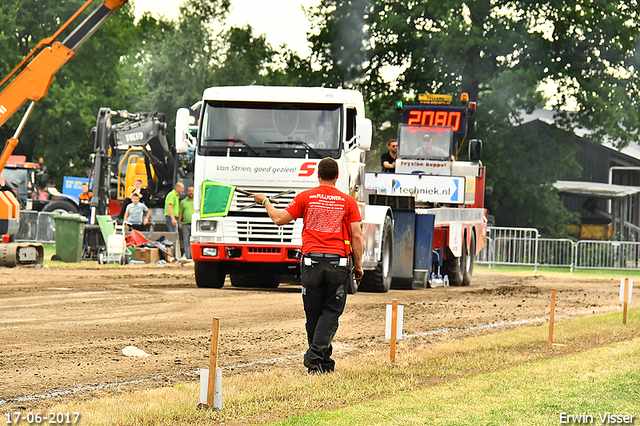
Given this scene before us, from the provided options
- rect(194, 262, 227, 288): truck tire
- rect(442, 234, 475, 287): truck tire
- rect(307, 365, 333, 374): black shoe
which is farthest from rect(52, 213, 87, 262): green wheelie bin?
rect(307, 365, 333, 374): black shoe

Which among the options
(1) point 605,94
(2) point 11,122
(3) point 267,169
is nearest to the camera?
(3) point 267,169

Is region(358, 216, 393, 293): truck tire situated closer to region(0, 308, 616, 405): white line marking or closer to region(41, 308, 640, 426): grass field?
region(0, 308, 616, 405): white line marking

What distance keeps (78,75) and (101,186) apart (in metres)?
31.3

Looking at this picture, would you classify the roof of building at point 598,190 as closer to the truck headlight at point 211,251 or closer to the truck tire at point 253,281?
the truck tire at point 253,281

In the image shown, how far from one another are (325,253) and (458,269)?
14.0 meters

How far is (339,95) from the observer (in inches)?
651

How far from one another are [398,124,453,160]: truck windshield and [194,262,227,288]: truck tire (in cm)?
783

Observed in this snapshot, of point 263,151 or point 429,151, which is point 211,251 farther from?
point 429,151

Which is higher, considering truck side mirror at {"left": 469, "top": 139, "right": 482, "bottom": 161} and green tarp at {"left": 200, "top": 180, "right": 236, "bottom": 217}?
truck side mirror at {"left": 469, "top": 139, "right": 482, "bottom": 161}

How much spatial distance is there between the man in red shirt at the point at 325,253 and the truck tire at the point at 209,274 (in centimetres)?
869

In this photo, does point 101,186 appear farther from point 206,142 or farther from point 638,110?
point 638,110

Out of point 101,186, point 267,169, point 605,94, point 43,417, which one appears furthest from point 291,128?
point 605,94

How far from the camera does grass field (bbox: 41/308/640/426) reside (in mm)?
6938

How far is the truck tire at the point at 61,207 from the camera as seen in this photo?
1458 inches
